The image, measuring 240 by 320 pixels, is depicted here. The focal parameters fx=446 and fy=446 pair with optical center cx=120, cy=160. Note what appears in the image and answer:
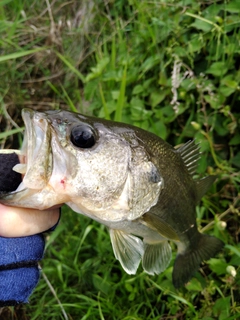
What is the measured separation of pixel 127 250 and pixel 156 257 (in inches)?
11.4

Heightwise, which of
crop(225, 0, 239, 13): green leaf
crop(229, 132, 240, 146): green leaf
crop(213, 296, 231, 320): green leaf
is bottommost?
crop(213, 296, 231, 320): green leaf

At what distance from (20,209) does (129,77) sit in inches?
59.5

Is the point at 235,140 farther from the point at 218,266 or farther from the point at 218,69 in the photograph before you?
the point at 218,266

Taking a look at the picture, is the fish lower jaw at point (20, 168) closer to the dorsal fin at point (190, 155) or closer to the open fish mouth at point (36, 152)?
the open fish mouth at point (36, 152)

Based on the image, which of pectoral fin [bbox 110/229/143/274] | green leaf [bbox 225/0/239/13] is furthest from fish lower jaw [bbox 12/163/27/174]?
green leaf [bbox 225/0/239/13]

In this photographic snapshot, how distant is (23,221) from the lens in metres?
1.39

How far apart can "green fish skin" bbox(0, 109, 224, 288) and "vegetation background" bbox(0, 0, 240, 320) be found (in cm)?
48

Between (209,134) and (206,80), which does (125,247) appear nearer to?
(209,134)

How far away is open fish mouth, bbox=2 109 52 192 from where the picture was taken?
1267 mm

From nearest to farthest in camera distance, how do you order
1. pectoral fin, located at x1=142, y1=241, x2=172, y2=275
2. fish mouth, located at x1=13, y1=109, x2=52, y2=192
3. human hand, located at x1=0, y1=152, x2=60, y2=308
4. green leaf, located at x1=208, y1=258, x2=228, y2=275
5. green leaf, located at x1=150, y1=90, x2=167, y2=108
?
fish mouth, located at x1=13, y1=109, x2=52, y2=192, human hand, located at x1=0, y1=152, x2=60, y2=308, pectoral fin, located at x1=142, y1=241, x2=172, y2=275, green leaf, located at x1=208, y1=258, x2=228, y2=275, green leaf, located at x1=150, y1=90, x2=167, y2=108

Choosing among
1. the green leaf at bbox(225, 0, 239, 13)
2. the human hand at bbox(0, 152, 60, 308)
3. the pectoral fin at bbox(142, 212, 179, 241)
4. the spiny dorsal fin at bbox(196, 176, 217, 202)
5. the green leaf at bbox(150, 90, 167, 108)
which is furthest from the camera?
the green leaf at bbox(150, 90, 167, 108)

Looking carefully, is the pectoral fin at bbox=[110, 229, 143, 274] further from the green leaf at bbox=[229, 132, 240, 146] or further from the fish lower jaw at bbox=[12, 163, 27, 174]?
the green leaf at bbox=[229, 132, 240, 146]

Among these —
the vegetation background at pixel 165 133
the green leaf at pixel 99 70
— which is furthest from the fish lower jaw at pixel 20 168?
the green leaf at pixel 99 70

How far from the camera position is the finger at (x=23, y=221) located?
136 centimetres
